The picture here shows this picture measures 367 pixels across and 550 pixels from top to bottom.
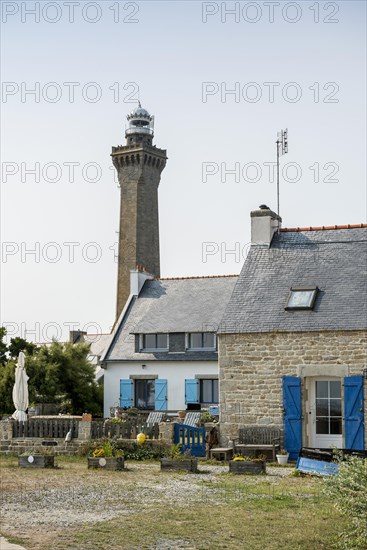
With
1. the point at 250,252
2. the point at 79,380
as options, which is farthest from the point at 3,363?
the point at 250,252

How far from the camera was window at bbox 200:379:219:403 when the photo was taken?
108 ft

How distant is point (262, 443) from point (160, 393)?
1225 centimetres

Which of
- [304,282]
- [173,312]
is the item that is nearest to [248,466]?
[304,282]

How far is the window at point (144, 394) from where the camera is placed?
33531 mm

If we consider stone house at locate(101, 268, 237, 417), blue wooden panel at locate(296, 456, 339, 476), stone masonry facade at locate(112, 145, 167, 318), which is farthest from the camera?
stone masonry facade at locate(112, 145, 167, 318)

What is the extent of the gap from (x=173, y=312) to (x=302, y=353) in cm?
1392

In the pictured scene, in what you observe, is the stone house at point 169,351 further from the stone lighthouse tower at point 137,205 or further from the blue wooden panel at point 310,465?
the stone lighthouse tower at point 137,205

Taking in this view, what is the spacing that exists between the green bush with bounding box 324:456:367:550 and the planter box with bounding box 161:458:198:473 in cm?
672

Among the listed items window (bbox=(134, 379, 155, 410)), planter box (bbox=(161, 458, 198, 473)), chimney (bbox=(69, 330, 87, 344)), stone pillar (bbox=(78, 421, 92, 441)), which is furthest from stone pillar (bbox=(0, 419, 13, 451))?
chimney (bbox=(69, 330, 87, 344))

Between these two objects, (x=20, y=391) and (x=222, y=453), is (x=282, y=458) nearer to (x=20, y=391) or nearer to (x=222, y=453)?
(x=222, y=453)

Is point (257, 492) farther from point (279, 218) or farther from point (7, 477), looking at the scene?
point (279, 218)

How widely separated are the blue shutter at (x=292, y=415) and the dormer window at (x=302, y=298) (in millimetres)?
1932

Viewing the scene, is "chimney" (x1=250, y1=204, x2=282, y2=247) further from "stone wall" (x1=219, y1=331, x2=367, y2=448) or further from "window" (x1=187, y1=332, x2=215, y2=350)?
"window" (x1=187, y1=332, x2=215, y2=350)

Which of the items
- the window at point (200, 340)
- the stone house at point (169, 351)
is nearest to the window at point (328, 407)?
the stone house at point (169, 351)
